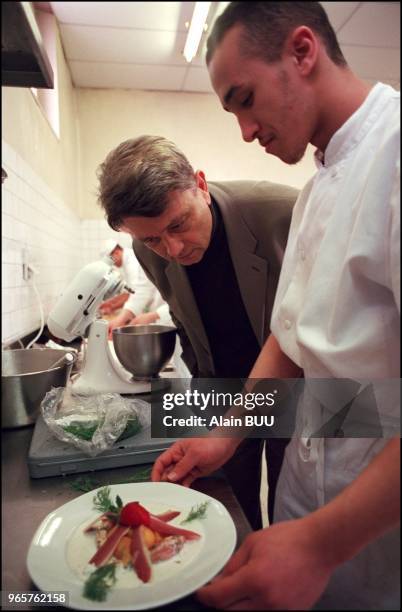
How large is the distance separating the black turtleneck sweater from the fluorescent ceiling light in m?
0.48

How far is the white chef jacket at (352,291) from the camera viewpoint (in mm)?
311

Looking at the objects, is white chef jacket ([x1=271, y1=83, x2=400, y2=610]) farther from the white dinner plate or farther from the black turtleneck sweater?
the black turtleneck sweater

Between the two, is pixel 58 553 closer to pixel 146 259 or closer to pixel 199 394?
pixel 199 394

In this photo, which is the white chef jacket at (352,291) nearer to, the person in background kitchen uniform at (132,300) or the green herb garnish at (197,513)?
the green herb garnish at (197,513)

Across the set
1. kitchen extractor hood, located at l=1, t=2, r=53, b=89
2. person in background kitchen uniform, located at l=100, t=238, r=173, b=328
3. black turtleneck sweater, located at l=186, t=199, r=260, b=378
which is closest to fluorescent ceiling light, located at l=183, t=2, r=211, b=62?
kitchen extractor hood, located at l=1, t=2, r=53, b=89

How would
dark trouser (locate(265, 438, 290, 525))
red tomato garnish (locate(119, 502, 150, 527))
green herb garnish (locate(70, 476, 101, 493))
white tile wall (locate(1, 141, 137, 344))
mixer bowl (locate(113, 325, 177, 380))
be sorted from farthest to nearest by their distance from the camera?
1. white tile wall (locate(1, 141, 137, 344))
2. mixer bowl (locate(113, 325, 177, 380))
3. dark trouser (locate(265, 438, 290, 525))
4. green herb garnish (locate(70, 476, 101, 493))
5. red tomato garnish (locate(119, 502, 150, 527))

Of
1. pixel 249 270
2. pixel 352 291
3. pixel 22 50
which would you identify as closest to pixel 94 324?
pixel 249 270

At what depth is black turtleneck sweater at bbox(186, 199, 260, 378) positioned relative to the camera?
0.82 m

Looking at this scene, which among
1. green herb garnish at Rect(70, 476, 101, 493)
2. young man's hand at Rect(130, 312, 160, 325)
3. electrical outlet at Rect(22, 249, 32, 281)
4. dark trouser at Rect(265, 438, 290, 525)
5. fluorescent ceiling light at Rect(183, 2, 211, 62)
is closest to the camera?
fluorescent ceiling light at Rect(183, 2, 211, 62)

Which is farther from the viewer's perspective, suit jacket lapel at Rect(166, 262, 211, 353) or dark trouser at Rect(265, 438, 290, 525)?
suit jacket lapel at Rect(166, 262, 211, 353)

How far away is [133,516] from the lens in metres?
0.42

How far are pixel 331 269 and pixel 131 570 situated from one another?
0.30 meters

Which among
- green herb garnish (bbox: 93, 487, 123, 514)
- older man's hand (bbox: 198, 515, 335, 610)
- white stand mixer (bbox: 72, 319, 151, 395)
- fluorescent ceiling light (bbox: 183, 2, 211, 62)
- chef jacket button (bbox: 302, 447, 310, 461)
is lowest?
green herb garnish (bbox: 93, 487, 123, 514)

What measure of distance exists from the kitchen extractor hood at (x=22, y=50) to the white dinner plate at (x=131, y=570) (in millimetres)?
432
